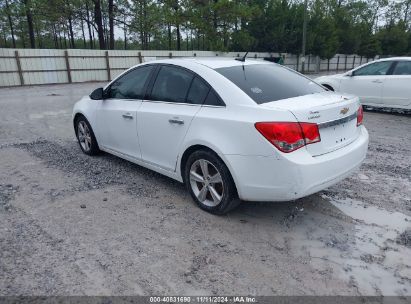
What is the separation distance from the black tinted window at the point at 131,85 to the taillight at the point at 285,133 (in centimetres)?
197

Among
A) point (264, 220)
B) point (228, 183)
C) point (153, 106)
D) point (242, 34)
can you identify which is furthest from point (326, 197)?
point (242, 34)

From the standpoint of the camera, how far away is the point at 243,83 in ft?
11.7

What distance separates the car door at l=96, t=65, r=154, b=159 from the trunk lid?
6.20ft

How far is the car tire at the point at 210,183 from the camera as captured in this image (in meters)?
3.40

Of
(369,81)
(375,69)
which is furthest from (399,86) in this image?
(375,69)

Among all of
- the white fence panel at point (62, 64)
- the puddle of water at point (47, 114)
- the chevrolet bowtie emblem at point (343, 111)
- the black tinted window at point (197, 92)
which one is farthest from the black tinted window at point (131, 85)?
the white fence panel at point (62, 64)

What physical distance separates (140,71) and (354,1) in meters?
64.3

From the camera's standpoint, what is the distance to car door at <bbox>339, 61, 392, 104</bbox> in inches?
363

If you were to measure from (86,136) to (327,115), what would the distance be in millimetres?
3950

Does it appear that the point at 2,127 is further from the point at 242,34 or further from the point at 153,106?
the point at 242,34

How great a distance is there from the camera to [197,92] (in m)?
3.72

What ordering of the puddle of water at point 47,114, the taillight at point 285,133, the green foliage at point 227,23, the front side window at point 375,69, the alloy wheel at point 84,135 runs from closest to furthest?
the taillight at point 285,133 < the alloy wheel at point 84,135 < the front side window at point 375,69 < the puddle of water at point 47,114 < the green foliage at point 227,23

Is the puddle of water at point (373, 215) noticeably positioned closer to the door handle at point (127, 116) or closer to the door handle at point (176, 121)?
the door handle at point (176, 121)

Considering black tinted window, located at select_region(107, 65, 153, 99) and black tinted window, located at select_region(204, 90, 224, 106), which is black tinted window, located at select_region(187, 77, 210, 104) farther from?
black tinted window, located at select_region(107, 65, 153, 99)
